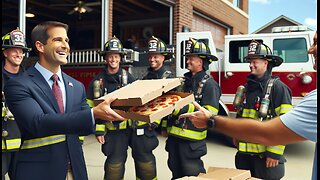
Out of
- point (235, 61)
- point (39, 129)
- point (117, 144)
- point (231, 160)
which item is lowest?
point (231, 160)

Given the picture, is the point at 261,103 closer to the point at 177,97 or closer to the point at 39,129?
the point at 177,97

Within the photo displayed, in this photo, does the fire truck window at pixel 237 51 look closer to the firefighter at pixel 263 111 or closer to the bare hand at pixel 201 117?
the firefighter at pixel 263 111

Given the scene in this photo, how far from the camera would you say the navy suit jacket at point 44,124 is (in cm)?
186

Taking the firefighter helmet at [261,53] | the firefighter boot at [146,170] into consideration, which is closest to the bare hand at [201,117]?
the firefighter helmet at [261,53]

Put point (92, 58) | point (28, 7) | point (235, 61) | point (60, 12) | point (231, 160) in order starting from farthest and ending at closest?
point (60, 12), point (28, 7), point (92, 58), point (235, 61), point (231, 160)

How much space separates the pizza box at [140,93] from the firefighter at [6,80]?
A: 1.65 meters

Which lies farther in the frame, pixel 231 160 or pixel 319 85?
pixel 231 160

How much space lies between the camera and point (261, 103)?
328 cm

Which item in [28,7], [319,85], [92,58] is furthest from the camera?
[28,7]

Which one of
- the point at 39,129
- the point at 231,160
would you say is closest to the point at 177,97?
the point at 39,129

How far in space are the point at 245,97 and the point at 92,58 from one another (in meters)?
5.84

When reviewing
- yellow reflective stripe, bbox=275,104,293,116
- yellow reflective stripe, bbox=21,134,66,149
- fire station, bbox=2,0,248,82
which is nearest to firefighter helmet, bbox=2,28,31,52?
yellow reflective stripe, bbox=21,134,66,149

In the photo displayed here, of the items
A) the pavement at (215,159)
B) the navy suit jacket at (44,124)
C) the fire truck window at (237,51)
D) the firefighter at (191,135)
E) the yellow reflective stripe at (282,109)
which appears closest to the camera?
the navy suit jacket at (44,124)

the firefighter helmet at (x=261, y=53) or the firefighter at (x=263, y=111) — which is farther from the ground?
the firefighter helmet at (x=261, y=53)
